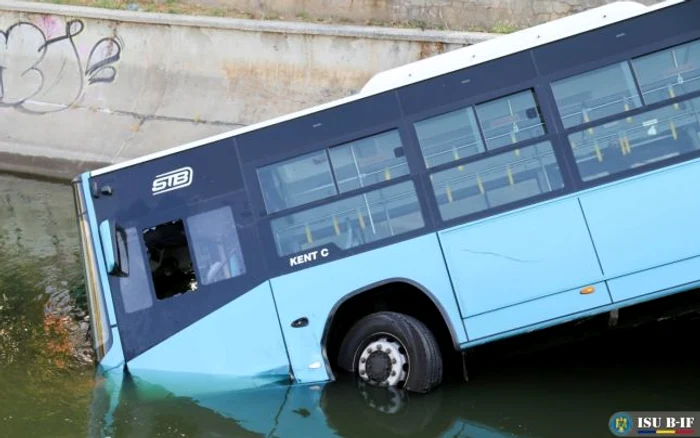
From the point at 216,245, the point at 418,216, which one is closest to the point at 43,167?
the point at 216,245

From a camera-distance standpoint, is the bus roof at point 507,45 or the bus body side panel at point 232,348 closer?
the bus roof at point 507,45

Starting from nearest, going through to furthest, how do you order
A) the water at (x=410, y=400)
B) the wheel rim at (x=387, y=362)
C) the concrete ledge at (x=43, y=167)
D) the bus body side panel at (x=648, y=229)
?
the bus body side panel at (x=648, y=229) < the water at (x=410, y=400) < the wheel rim at (x=387, y=362) < the concrete ledge at (x=43, y=167)

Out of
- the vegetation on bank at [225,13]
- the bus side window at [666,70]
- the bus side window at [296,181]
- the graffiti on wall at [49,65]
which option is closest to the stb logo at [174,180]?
the bus side window at [296,181]

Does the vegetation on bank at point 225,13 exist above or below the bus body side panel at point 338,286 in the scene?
above

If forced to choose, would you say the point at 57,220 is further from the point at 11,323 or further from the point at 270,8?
the point at 270,8

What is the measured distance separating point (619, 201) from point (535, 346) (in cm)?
165

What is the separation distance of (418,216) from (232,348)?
2331mm

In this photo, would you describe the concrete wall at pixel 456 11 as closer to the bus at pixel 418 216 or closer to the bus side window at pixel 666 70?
the bus at pixel 418 216

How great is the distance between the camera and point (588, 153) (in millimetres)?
9945

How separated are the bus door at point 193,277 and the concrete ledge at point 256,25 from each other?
27.5 ft

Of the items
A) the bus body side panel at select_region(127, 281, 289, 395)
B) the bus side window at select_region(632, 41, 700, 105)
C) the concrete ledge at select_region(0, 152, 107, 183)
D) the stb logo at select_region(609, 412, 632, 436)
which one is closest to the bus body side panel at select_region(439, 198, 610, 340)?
the stb logo at select_region(609, 412, 632, 436)

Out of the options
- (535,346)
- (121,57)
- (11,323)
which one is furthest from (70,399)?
(121,57)

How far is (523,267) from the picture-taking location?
9.91m

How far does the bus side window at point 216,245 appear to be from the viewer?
10531 millimetres
